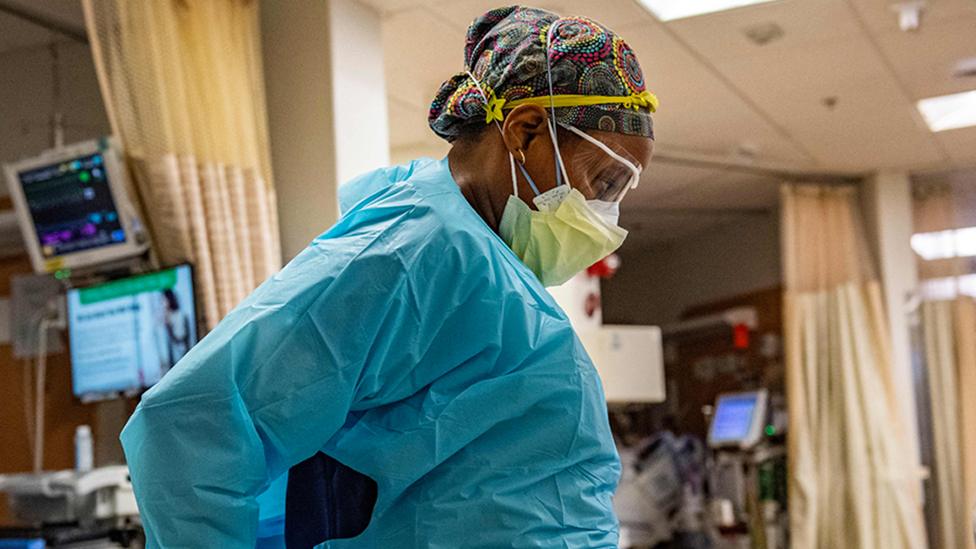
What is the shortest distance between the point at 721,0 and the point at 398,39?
1269mm

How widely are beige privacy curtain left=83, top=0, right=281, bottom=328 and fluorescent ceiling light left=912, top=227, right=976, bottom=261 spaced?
15.4 feet

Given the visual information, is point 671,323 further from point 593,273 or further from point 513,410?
point 513,410

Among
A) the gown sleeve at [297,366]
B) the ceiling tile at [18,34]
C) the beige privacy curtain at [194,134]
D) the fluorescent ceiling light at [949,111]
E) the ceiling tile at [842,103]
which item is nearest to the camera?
the gown sleeve at [297,366]

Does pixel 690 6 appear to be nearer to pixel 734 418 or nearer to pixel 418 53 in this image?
pixel 418 53

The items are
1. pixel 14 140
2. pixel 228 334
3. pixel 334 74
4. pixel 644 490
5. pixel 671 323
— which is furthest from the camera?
pixel 671 323

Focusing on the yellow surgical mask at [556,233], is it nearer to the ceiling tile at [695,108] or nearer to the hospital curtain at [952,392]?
the ceiling tile at [695,108]

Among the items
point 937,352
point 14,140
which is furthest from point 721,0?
point 937,352

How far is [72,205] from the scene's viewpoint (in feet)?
12.2

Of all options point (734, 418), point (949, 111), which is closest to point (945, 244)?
point (949, 111)

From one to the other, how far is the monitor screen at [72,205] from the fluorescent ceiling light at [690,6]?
213 cm

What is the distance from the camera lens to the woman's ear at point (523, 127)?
4.29ft

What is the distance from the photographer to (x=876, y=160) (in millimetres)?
6887

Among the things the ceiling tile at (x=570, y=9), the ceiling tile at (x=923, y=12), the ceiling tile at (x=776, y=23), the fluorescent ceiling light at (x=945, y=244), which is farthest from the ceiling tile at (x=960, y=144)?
the ceiling tile at (x=570, y=9)

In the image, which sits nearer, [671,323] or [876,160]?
[876,160]
